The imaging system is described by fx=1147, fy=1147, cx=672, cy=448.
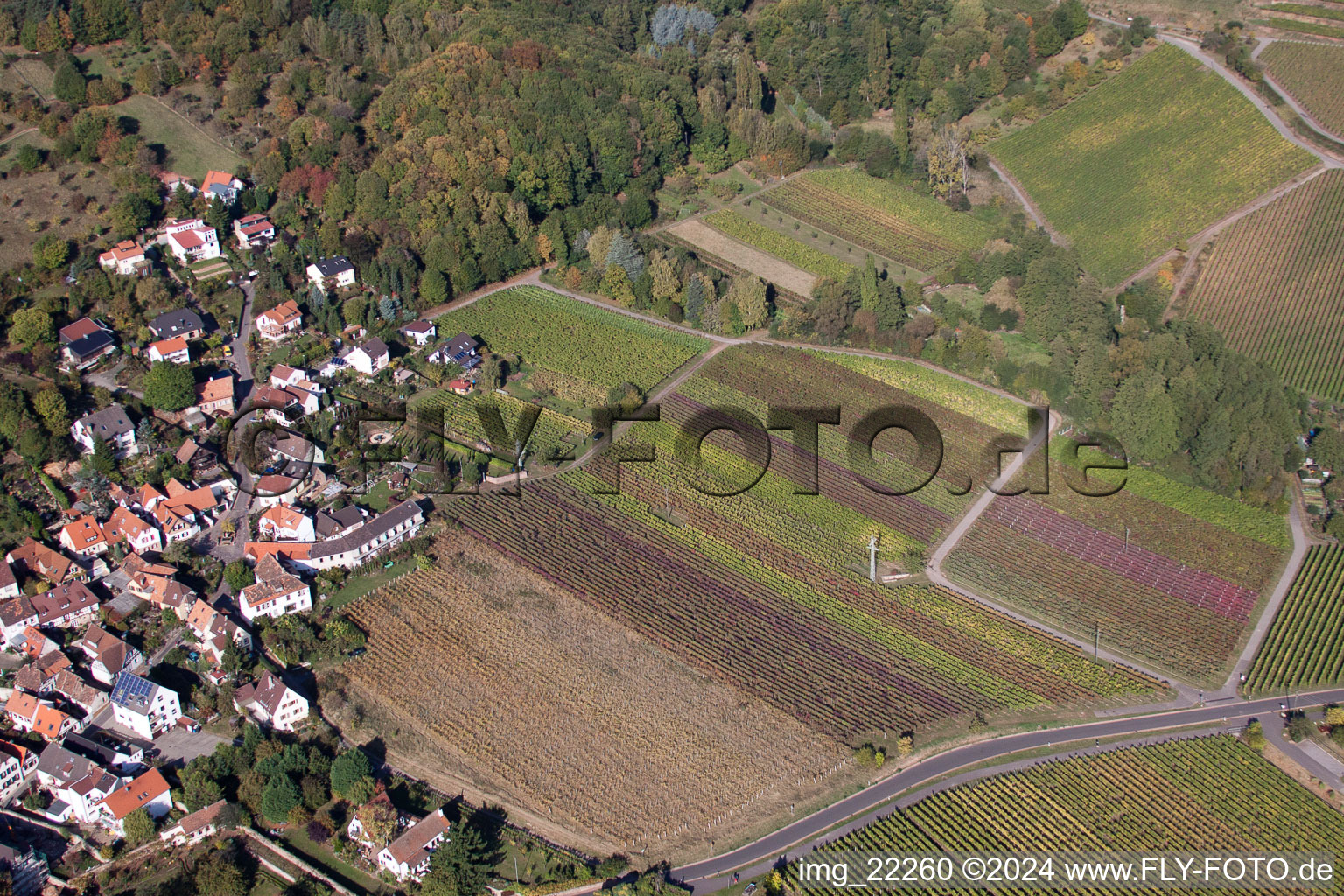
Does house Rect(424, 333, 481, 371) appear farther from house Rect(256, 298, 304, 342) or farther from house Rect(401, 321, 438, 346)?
house Rect(256, 298, 304, 342)

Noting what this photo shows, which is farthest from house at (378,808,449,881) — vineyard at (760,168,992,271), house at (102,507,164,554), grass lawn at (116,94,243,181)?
grass lawn at (116,94,243,181)

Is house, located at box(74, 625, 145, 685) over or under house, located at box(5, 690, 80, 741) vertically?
over

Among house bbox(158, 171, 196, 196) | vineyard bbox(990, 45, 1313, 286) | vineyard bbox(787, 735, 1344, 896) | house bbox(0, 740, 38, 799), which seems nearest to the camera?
vineyard bbox(787, 735, 1344, 896)

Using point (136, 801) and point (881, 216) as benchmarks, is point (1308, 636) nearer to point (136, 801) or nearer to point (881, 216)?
point (881, 216)

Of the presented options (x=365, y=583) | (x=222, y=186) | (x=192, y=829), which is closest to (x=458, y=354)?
(x=365, y=583)

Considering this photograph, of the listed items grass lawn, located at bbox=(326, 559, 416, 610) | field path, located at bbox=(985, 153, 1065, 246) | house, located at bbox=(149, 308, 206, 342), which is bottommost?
grass lawn, located at bbox=(326, 559, 416, 610)

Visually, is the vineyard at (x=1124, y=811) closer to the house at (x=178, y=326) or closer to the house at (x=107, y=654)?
the house at (x=107, y=654)
